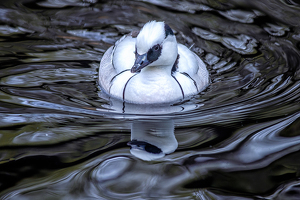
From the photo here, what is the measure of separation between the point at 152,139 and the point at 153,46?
1.26 m

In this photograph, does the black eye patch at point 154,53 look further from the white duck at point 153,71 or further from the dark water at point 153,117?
the dark water at point 153,117

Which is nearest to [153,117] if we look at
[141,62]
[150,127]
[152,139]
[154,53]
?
[150,127]

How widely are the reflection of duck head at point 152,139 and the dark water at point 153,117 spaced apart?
0.02 m

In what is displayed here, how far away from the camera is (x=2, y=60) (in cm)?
634

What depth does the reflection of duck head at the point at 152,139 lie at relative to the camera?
4.10 metres

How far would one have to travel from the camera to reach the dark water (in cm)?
367

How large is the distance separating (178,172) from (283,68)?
3.07m

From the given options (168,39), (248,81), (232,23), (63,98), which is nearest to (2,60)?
(63,98)

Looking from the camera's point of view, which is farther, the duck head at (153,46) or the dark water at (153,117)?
the duck head at (153,46)

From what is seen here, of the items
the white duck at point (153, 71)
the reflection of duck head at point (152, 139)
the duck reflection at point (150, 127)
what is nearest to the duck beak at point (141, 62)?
the white duck at point (153, 71)

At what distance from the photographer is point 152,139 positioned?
434 centimetres

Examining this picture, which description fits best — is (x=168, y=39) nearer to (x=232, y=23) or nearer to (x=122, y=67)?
(x=122, y=67)

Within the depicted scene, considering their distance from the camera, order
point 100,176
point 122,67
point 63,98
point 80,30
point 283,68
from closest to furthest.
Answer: point 100,176 → point 63,98 → point 122,67 → point 283,68 → point 80,30

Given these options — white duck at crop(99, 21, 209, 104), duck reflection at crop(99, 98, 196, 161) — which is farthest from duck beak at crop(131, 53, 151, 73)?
duck reflection at crop(99, 98, 196, 161)
